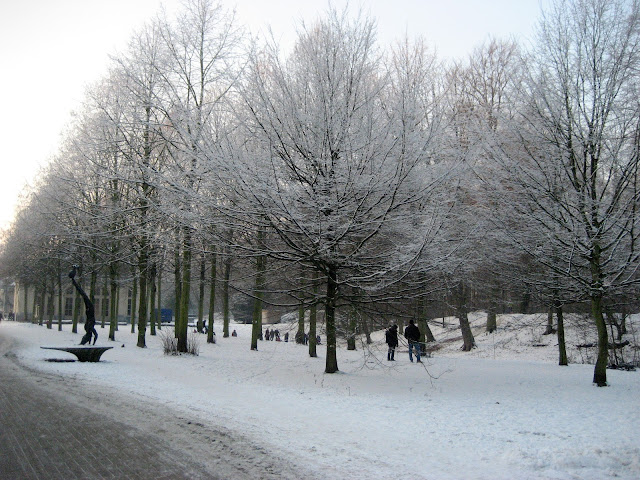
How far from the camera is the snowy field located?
517 cm

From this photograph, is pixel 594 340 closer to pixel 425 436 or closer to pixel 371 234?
pixel 371 234

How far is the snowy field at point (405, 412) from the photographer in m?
5.17

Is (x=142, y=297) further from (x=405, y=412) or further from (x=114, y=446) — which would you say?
(x=114, y=446)

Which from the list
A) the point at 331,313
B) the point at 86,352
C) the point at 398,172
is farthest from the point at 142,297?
the point at 398,172

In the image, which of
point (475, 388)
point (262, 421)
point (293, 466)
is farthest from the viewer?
point (475, 388)

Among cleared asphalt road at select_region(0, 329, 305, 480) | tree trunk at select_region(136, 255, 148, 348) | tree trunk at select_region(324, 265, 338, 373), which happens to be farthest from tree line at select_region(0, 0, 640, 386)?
tree trunk at select_region(136, 255, 148, 348)

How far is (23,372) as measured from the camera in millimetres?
11969

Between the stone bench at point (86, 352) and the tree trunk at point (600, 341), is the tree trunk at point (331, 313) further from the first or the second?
the stone bench at point (86, 352)

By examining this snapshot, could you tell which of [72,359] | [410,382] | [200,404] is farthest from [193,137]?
[72,359]

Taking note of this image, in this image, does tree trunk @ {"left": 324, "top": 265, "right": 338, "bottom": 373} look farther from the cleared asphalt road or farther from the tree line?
the cleared asphalt road

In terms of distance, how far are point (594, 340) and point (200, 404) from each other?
20534mm

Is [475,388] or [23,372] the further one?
[23,372]

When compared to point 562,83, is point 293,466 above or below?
below

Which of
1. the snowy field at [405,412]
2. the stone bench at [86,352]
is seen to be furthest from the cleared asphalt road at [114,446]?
the stone bench at [86,352]
